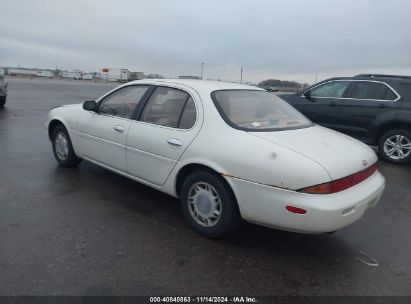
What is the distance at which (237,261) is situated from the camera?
325 cm

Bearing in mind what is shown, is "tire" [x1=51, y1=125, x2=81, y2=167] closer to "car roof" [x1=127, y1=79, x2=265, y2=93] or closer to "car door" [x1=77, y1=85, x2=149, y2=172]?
"car door" [x1=77, y1=85, x2=149, y2=172]

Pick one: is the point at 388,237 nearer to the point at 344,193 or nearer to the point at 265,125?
the point at 344,193

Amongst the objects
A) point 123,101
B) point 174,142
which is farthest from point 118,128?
point 174,142

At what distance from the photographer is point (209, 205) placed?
359 cm

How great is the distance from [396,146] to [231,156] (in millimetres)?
5345

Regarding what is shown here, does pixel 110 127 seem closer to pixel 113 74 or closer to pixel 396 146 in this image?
pixel 396 146

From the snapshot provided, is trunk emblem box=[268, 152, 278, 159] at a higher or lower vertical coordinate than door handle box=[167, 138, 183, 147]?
higher

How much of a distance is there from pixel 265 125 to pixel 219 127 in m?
0.54

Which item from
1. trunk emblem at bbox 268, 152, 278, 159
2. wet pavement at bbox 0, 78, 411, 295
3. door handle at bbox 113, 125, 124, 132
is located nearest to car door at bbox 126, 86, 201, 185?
door handle at bbox 113, 125, 124, 132

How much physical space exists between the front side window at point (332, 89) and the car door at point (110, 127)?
5155 mm

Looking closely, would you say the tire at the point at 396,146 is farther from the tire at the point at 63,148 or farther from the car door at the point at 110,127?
the tire at the point at 63,148

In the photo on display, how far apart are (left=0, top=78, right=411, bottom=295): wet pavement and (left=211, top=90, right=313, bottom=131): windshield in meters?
1.12

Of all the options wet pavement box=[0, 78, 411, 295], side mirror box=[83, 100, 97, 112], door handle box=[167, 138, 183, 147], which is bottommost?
wet pavement box=[0, 78, 411, 295]

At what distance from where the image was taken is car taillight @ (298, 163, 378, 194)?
301cm
